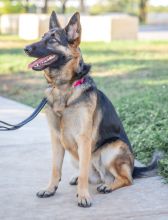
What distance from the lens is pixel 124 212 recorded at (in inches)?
201

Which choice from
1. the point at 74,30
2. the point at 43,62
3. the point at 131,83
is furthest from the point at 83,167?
the point at 131,83

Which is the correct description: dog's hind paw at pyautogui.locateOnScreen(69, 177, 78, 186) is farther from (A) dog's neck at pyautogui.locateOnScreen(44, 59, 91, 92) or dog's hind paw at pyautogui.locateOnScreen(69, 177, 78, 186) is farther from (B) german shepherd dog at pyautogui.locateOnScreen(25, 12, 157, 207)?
(A) dog's neck at pyautogui.locateOnScreen(44, 59, 91, 92)

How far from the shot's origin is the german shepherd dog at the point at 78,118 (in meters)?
5.29

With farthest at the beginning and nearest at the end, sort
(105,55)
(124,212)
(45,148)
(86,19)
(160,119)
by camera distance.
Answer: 1. (86,19)
2. (105,55)
3. (160,119)
4. (45,148)
5. (124,212)

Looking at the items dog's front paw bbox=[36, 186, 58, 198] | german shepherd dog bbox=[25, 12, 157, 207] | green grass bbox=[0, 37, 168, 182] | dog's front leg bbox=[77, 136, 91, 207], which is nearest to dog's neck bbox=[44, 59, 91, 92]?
german shepherd dog bbox=[25, 12, 157, 207]

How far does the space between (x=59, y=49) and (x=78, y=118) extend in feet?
2.13

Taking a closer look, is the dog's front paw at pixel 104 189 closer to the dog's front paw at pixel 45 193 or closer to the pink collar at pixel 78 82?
the dog's front paw at pixel 45 193

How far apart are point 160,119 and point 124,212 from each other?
134 inches

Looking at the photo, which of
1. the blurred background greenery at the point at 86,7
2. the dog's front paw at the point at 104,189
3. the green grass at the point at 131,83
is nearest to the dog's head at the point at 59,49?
the dog's front paw at the point at 104,189

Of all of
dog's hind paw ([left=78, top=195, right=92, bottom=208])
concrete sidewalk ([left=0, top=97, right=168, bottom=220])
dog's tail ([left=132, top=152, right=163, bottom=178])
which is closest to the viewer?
concrete sidewalk ([left=0, top=97, right=168, bottom=220])

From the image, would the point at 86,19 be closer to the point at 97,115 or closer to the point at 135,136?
the point at 135,136

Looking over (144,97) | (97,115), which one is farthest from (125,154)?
(144,97)

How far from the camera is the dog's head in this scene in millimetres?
5160

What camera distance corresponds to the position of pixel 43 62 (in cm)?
518
